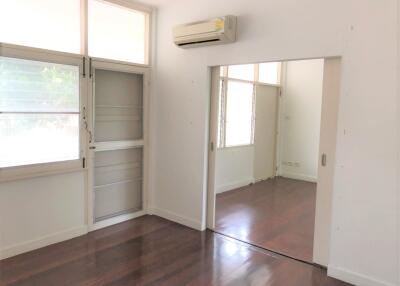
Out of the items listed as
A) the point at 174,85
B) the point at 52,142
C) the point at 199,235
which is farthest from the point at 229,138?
the point at 52,142

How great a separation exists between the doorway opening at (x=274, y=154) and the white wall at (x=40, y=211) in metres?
1.57

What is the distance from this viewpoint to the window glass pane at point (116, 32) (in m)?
3.66

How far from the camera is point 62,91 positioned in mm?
3369

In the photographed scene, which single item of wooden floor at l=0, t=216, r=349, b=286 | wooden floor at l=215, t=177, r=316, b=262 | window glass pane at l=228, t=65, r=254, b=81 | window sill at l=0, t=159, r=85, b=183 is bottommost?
wooden floor at l=0, t=216, r=349, b=286

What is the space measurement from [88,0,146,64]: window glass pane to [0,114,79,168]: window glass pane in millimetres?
903

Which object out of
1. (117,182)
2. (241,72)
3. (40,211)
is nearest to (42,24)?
(40,211)

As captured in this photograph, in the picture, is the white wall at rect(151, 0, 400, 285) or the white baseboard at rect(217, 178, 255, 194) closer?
the white wall at rect(151, 0, 400, 285)

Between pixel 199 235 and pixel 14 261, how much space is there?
1.91 meters

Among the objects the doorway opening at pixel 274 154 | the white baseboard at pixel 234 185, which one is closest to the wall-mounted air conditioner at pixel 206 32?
the doorway opening at pixel 274 154

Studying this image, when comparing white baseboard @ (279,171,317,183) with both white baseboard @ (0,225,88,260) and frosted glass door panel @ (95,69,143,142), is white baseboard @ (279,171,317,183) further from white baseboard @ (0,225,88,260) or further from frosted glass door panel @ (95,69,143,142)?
white baseboard @ (0,225,88,260)

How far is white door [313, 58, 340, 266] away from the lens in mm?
2848

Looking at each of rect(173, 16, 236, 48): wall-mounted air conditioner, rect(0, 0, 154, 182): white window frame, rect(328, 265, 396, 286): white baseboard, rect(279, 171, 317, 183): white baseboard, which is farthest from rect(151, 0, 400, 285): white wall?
rect(279, 171, 317, 183): white baseboard

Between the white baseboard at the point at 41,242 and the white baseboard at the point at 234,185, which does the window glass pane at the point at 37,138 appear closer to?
the white baseboard at the point at 41,242

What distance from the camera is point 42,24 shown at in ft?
10.4
